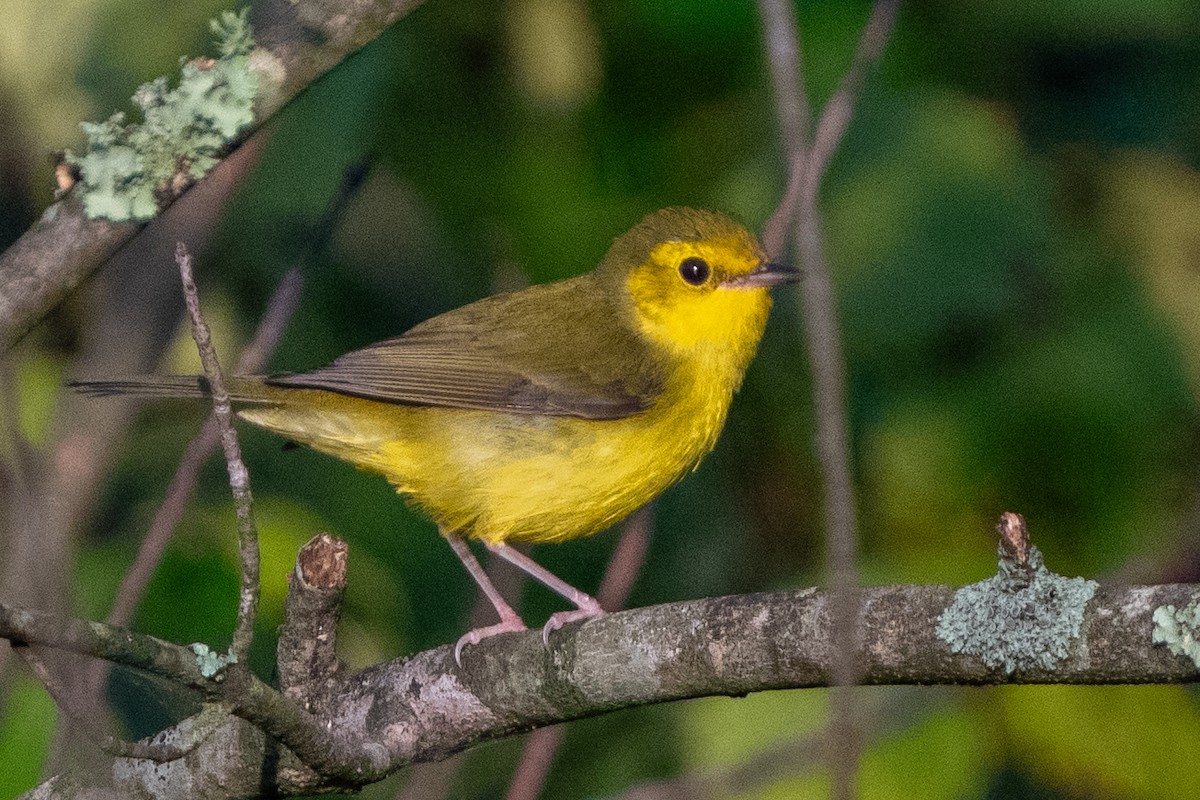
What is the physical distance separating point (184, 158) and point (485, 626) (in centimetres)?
162

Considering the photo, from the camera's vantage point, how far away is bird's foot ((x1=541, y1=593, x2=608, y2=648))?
335 centimetres

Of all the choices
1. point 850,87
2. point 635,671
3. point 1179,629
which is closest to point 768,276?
point 635,671

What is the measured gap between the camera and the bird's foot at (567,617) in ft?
11.0

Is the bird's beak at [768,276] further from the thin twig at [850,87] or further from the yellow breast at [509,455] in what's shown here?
the thin twig at [850,87]

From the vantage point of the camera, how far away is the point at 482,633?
149 inches

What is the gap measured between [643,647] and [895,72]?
9.21ft

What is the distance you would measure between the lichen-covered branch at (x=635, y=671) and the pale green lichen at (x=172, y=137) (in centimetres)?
117

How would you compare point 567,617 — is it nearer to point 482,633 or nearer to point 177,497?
point 482,633

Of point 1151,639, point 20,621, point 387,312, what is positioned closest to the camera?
point 20,621

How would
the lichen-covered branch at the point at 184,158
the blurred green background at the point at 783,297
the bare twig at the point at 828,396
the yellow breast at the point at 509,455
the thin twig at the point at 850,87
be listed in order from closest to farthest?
the bare twig at the point at 828,396 < the thin twig at the point at 850,87 < the lichen-covered branch at the point at 184,158 < the blurred green background at the point at 783,297 < the yellow breast at the point at 509,455

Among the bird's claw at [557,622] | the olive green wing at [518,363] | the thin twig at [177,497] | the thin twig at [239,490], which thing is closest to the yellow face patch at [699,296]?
the olive green wing at [518,363]

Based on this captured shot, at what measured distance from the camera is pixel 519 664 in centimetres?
337

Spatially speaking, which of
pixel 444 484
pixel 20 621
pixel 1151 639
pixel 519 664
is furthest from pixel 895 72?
pixel 20 621

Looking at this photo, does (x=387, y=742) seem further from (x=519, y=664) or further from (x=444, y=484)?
(x=444, y=484)
